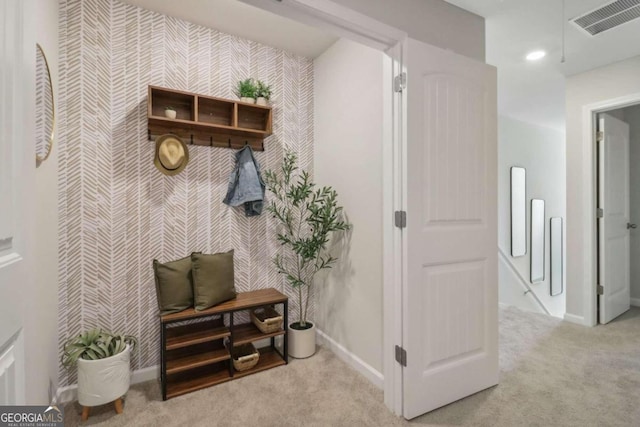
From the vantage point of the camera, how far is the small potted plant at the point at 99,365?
1652mm

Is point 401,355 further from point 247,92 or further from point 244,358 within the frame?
point 247,92

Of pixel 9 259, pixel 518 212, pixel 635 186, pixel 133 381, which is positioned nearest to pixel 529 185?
pixel 518 212

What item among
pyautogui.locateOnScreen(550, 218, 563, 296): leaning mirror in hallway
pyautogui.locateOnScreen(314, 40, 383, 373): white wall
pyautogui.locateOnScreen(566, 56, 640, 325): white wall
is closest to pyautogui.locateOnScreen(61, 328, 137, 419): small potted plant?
pyautogui.locateOnScreen(314, 40, 383, 373): white wall

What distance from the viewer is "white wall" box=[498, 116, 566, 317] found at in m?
4.43

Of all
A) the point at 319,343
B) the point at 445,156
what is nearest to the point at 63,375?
the point at 319,343

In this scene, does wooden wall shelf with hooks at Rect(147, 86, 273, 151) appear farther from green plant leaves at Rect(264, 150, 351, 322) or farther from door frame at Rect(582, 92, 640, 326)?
door frame at Rect(582, 92, 640, 326)

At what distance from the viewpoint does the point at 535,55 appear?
2.65 metres

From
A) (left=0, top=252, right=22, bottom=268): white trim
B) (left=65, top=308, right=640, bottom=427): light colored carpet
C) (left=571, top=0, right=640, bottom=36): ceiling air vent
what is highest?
(left=571, top=0, right=640, bottom=36): ceiling air vent

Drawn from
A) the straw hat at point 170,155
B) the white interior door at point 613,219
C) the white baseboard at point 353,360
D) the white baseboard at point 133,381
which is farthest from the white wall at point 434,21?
the white baseboard at point 133,381

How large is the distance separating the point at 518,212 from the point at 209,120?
452 centimetres

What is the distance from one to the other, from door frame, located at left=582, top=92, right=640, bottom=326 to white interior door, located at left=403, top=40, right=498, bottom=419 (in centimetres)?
173

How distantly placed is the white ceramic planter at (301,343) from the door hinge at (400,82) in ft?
6.08

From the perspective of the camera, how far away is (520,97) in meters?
3.74

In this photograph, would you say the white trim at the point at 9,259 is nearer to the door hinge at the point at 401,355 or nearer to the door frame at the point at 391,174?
the door frame at the point at 391,174
